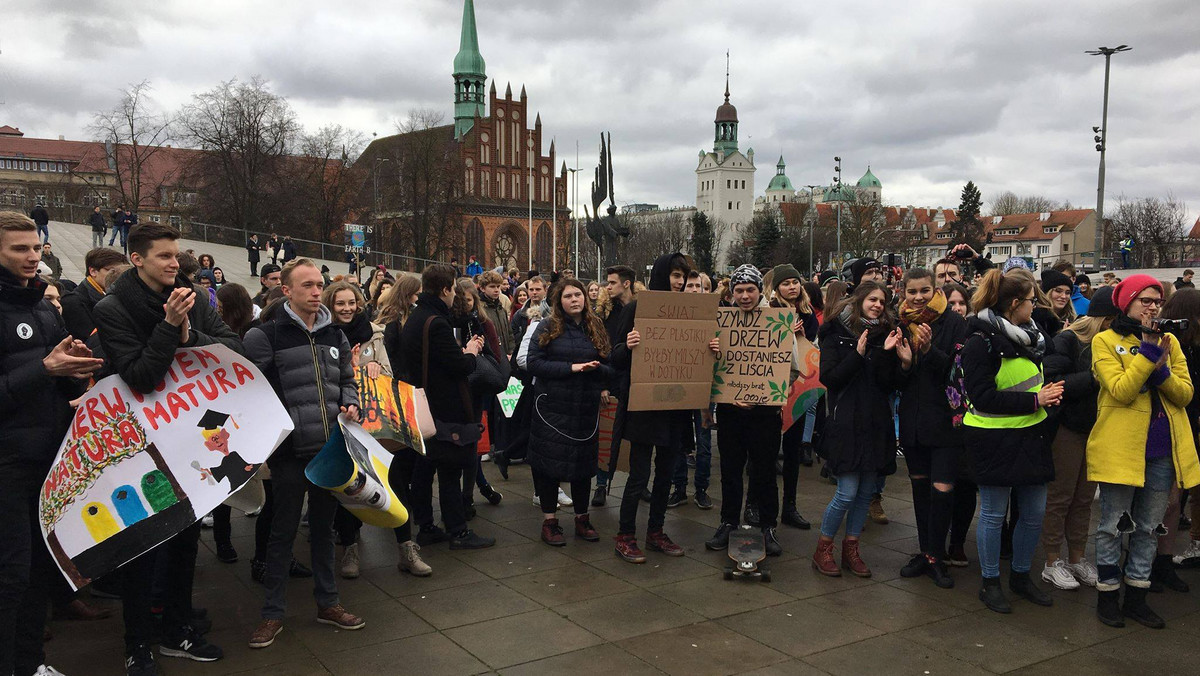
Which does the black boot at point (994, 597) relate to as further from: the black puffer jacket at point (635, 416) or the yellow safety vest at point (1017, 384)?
the black puffer jacket at point (635, 416)

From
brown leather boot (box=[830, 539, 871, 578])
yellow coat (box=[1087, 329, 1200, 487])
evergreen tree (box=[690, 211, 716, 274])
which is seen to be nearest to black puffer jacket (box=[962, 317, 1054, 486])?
yellow coat (box=[1087, 329, 1200, 487])

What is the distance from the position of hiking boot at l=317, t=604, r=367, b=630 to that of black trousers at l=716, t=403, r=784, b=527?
261cm

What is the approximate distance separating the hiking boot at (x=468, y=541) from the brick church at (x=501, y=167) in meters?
84.4

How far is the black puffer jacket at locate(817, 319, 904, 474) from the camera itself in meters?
5.50

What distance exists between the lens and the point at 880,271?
7523mm

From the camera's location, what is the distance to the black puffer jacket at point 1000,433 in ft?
16.3

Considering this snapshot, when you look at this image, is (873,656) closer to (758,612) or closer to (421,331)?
(758,612)

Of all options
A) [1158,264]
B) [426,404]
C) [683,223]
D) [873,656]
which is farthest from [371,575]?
[683,223]

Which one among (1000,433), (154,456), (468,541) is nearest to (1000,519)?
(1000,433)

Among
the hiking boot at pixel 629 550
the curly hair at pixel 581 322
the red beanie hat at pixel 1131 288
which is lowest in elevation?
the hiking boot at pixel 629 550

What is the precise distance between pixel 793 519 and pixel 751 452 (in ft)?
4.01

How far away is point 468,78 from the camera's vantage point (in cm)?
9788

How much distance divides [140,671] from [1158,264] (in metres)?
67.8

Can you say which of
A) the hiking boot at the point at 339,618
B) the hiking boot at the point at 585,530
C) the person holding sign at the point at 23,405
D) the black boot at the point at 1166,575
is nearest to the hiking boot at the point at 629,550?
the hiking boot at the point at 585,530
